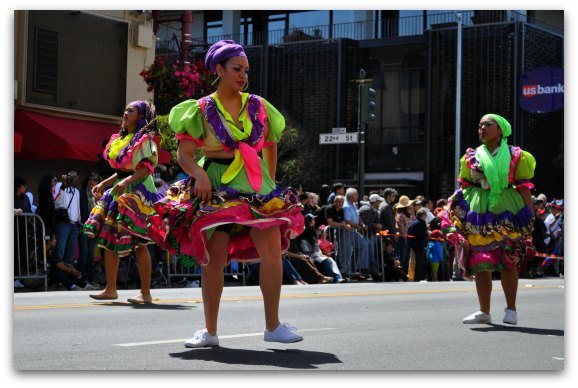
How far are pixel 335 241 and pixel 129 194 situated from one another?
812 cm

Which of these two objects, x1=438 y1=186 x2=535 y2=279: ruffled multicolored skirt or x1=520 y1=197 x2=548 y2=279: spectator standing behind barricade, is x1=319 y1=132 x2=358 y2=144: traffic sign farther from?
x1=520 y1=197 x2=548 y2=279: spectator standing behind barricade

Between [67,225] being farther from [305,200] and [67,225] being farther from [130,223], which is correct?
[305,200]

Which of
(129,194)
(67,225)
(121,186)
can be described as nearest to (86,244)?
(67,225)

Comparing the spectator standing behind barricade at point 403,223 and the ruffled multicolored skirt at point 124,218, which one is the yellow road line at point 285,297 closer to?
the ruffled multicolored skirt at point 124,218

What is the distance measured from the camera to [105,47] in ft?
32.3

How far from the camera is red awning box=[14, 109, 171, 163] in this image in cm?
845

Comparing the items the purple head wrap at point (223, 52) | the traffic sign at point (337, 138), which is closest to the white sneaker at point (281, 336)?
the purple head wrap at point (223, 52)

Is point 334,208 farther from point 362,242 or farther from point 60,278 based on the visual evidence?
point 60,278

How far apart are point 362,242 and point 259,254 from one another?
38.8 feet

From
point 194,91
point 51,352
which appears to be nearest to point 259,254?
point 51,352

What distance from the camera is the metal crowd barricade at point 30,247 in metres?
13.6

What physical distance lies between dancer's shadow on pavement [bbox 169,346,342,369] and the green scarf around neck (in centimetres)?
264

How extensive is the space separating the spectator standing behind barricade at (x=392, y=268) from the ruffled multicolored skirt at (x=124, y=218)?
918 centimetres

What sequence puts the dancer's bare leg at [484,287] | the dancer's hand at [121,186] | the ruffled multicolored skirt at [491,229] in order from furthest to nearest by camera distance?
the dancer's hand at [121,186]
the dancer's bare leg at [484,287]
the ruffled multicolored skirt at [491,229]
